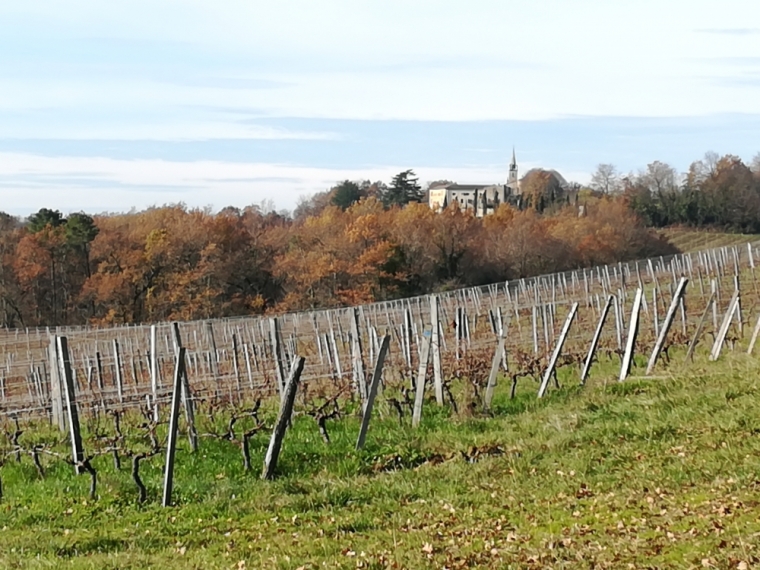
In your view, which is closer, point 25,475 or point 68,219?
point 25,475

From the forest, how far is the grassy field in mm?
3481

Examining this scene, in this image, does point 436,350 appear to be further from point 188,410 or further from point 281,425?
point 281,425

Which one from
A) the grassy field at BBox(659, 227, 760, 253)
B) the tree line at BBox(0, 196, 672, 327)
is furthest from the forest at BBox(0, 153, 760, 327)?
the grassy field at BBox(659, 227, 760, 253)

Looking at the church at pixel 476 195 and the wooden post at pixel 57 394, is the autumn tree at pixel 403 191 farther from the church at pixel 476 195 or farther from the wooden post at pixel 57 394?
the wooden post at pixel 57 394

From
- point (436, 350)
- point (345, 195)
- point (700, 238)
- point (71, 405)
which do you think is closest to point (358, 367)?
point (436, 350)

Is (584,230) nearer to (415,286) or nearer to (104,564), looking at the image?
(415,286)

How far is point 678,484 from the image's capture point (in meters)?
7.19

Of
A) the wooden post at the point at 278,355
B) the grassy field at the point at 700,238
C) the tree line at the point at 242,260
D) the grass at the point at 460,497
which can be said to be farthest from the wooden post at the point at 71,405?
the grassy field at the point at 700,238

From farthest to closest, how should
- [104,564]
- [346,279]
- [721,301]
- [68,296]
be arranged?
1. [346,279]
2. [68,296]
3. [721,301]
4. [104,564]

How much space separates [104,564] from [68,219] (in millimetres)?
51339

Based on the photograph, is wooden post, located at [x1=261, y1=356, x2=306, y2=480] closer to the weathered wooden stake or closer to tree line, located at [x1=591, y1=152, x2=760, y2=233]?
the weathered wooden stake

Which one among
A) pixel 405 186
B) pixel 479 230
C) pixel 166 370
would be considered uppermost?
pixel 405 186

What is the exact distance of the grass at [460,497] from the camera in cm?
589

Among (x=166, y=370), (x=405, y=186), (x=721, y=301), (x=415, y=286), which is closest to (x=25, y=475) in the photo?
(x=166, y=370)
